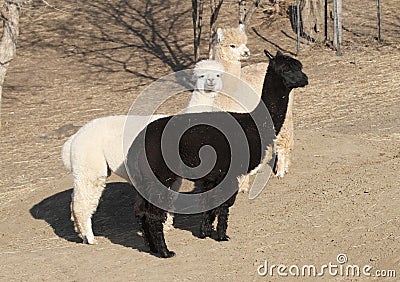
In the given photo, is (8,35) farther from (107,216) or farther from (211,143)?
(211,143)

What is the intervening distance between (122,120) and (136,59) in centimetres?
1256

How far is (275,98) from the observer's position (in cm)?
705

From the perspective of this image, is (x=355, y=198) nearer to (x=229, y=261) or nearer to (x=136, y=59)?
(x=229, y=261)

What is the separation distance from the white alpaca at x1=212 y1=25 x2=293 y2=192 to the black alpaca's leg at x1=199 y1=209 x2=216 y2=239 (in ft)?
4.35

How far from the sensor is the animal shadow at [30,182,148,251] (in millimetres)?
8188

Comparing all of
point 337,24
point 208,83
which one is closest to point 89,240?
point 208,83

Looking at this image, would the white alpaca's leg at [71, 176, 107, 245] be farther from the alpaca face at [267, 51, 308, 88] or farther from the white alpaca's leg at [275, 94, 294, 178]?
the white alpaca's leg at [275, 94, 294, 178]

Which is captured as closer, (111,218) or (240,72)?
(111,218)

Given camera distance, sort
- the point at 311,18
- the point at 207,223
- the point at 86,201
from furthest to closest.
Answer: the point at 311,18 → the point at 86,201 → the point at 207,223

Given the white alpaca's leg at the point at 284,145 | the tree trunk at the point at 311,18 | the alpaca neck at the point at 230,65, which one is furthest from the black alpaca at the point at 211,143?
the tree trunk at the point at 311,18

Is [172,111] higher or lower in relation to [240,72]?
lower

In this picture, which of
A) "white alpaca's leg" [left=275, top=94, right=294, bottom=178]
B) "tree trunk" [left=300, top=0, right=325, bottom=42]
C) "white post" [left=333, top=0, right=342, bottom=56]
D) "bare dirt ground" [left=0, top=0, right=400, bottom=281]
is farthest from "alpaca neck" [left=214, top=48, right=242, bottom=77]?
"tree trunk" [left=300, top=0, right=325, bottom=42]

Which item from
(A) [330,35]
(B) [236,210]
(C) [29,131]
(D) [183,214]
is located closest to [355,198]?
(B) [236,210]

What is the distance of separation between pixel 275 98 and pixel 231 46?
2340mm
